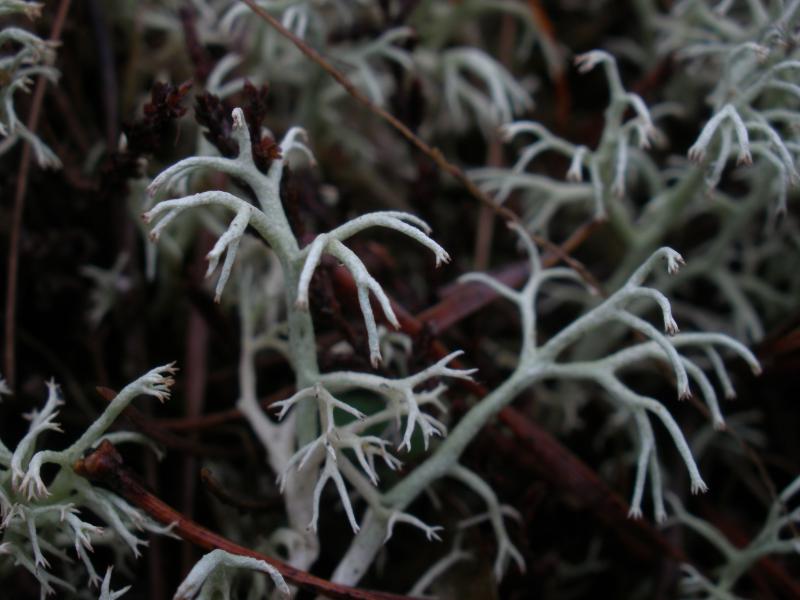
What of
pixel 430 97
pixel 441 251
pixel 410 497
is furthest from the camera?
pixel 430 97

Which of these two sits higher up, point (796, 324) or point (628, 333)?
point (796, 324)

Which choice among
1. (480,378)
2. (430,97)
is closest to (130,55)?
(430,97)

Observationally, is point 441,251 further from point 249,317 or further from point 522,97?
point 522,97

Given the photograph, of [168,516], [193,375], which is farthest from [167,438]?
[193,375]

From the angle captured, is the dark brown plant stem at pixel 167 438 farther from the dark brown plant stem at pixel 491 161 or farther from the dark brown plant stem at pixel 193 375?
the dark brown plant stem at pixel 491 161

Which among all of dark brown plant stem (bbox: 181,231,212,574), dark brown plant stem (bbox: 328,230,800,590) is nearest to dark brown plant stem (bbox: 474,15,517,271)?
dark brown plant stem (bbox: 328,230,800,590)

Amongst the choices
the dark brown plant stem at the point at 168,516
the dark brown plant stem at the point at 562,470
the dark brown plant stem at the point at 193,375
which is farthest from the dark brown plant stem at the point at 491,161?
the dark brown plant stem at the point at 168,516

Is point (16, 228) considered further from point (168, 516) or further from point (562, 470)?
point (562, 470)
